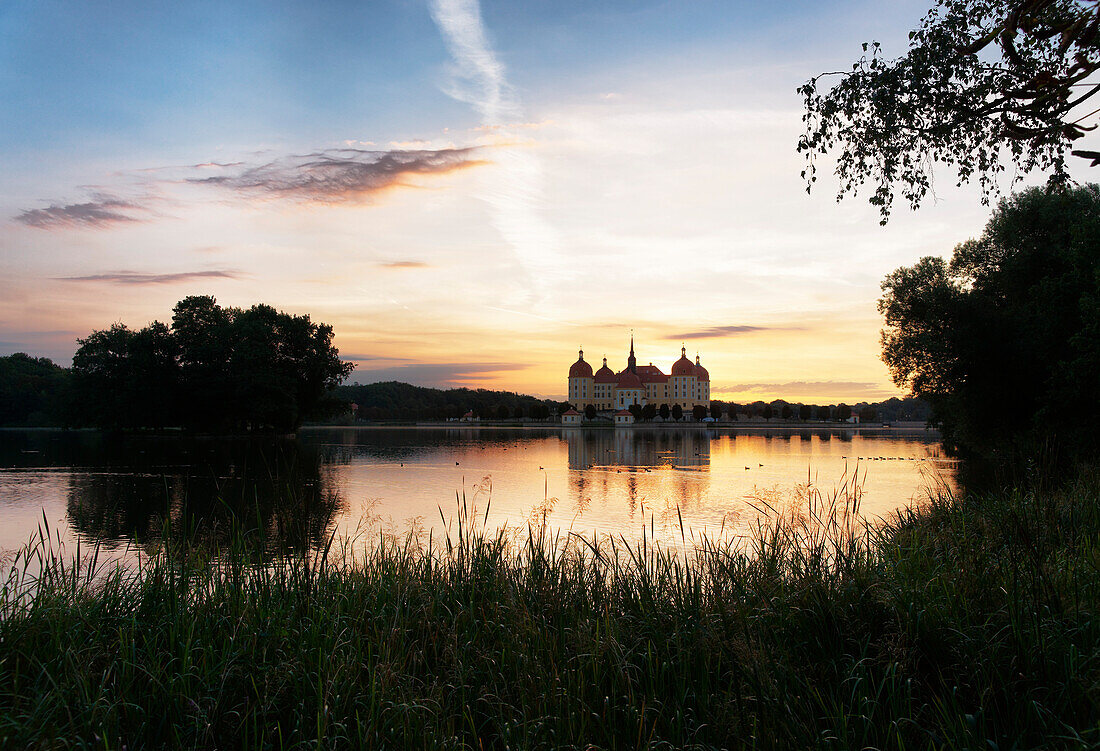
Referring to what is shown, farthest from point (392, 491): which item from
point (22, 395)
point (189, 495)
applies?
point (22, 395)

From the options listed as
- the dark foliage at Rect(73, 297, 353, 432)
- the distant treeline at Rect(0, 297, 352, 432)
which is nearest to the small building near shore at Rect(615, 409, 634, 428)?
the distant treeline at Rect(0, 297, 352, 432)

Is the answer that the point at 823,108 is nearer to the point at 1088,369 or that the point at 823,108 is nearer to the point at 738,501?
the point at 738,501

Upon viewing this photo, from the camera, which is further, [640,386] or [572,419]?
[640,386]

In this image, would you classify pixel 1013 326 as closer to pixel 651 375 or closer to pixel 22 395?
pixel 22 395

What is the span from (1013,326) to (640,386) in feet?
361

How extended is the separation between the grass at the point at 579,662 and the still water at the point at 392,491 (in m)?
1.12

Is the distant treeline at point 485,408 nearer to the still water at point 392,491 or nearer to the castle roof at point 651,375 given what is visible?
the castle roof at point 651,375

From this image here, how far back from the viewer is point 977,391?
22.0 meters

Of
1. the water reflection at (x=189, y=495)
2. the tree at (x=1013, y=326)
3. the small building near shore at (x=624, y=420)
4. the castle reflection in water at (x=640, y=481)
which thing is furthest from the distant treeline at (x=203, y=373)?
the small building near shore at (x=624, y=420)

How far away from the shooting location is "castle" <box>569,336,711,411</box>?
131250 millimetres

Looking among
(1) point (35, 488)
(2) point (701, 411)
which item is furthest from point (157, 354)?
(2) point (701, 411)

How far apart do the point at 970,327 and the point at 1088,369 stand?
470 cm

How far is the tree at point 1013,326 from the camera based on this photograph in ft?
58.0

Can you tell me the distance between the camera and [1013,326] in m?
21.1
